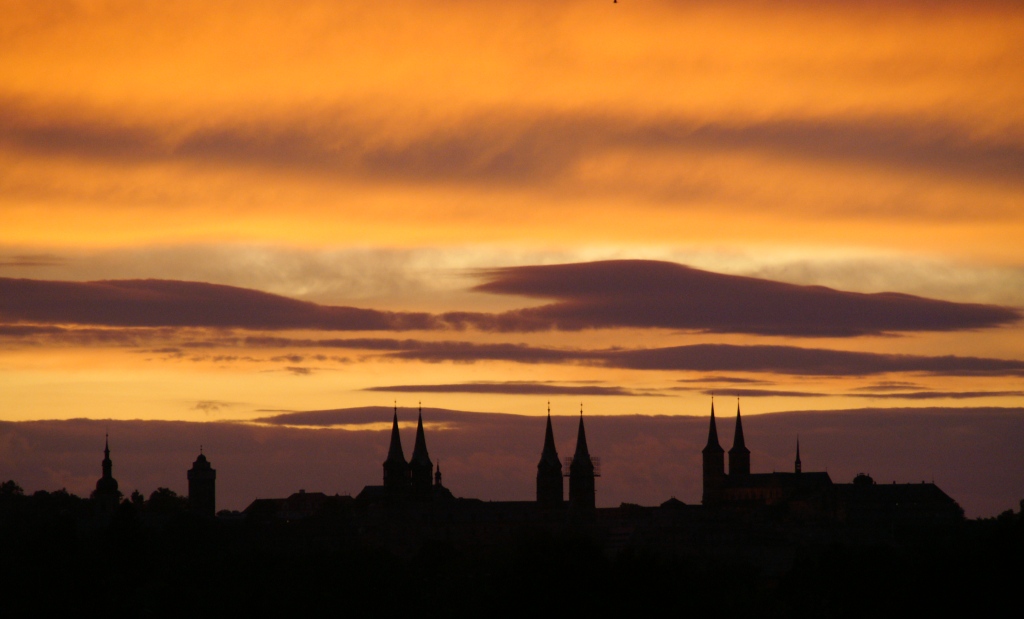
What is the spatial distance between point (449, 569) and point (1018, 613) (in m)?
71.0

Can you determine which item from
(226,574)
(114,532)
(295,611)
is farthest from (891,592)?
(114,532)

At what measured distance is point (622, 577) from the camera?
5546 inches

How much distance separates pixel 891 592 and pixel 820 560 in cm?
3380

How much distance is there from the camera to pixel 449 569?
193 meters

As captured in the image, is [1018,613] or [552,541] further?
[552,541]

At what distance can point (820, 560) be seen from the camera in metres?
185

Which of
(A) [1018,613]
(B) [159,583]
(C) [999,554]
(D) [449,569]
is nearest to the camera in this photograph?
(A) [1018,613]

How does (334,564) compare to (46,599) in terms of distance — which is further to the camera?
(334,564)

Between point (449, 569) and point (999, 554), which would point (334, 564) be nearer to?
point (449, 569)

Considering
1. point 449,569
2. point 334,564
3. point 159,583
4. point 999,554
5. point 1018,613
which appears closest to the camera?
point 1018,613

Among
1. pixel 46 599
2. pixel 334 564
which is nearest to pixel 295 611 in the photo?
pixel 46 599

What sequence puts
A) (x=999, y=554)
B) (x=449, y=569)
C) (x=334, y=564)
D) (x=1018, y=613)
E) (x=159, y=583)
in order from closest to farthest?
(x=1018, y=613) < (x=999, y=554) < (x=159, y=583) < (x=334, y=564) < (x=449, y=569)

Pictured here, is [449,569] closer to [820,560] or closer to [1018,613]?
[820,560]

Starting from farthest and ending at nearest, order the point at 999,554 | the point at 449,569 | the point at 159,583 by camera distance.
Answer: the point at 449,569 → the point at 159,583 → the point at 999,554
